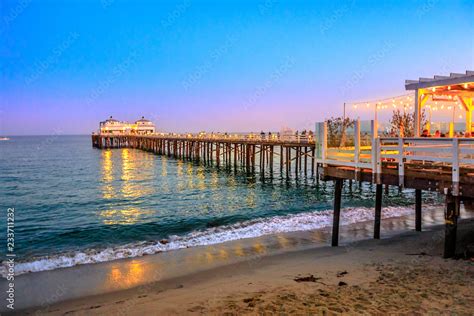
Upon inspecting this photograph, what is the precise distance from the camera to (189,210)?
63.0ft

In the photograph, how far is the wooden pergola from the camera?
33.7 ft

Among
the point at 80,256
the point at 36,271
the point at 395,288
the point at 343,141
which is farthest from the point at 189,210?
the point at 395,288

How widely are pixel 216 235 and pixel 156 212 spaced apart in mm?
6075

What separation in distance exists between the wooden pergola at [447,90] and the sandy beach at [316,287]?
3911mm

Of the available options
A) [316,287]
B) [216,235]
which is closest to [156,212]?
[216,235]

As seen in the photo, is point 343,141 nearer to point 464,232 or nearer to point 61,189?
point 464,232

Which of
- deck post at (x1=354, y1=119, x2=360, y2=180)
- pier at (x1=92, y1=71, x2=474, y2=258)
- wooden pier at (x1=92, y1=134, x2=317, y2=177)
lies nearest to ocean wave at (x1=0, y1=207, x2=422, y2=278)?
wooden pier at (x1=92, y1=134, x2=317, y2=177)

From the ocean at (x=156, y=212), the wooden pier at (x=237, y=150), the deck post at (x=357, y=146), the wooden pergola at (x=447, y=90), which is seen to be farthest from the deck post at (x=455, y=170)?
the wooden pier at (x=237, y=150)

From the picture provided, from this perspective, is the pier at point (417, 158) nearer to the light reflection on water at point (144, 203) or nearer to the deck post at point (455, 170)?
the deck post at point (455, 170)

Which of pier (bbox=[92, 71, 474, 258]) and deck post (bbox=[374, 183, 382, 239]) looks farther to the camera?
deck post (bbox=[374, 183, 382, 239])

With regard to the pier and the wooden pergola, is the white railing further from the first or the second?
the wooden pergola

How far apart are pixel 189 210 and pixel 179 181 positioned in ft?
37.9

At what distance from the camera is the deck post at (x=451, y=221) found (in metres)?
7.72

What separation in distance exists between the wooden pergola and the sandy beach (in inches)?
154
